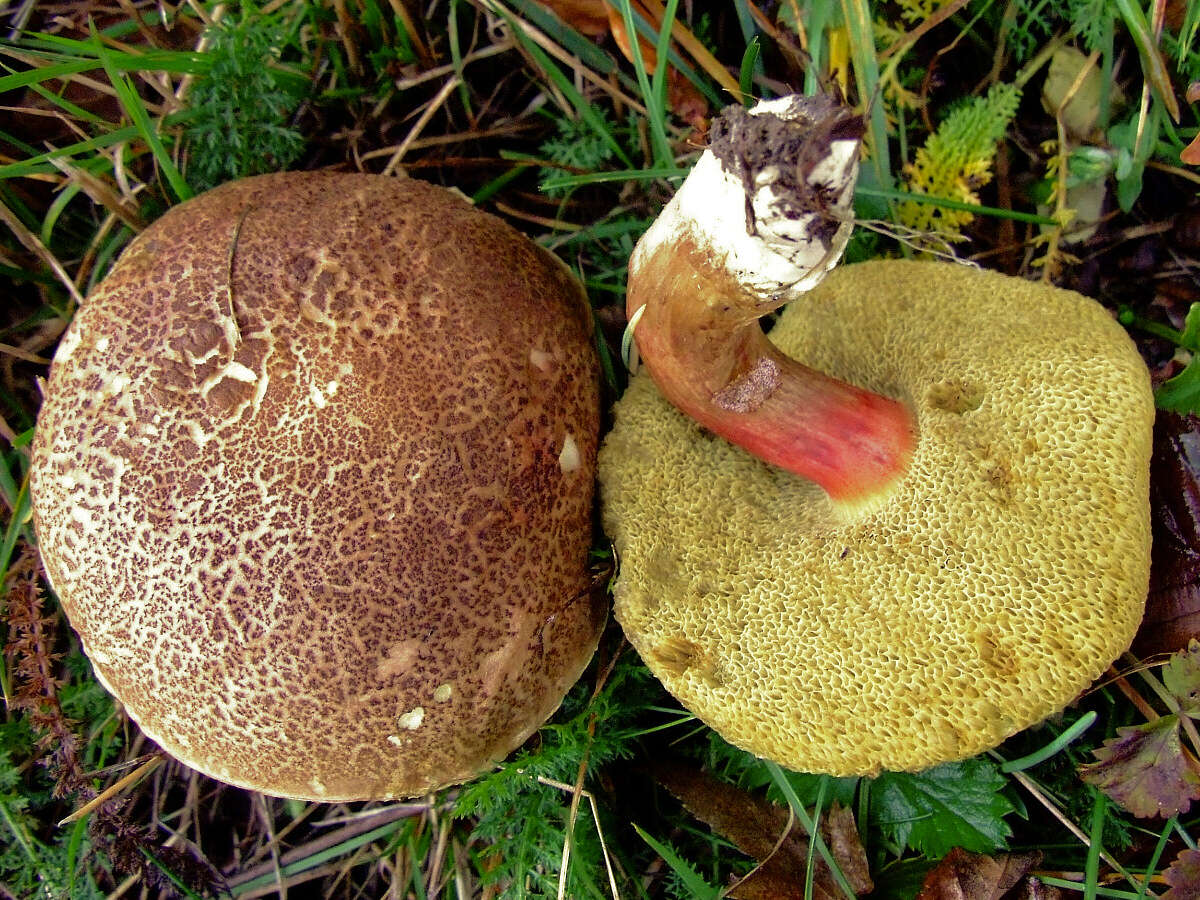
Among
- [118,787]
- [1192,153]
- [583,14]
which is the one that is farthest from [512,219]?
[118,787]

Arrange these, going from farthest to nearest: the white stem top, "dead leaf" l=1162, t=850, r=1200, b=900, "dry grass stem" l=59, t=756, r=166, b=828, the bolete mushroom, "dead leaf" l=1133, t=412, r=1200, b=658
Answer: "dry grass stem" l=59, t=756, r=166, b=828
"dead leaf" l=1133, t=412, r=1200, b=658
"dead leaf" l=1162, t=850, r=1200, b=900
the bolete mushroom
the white stem top

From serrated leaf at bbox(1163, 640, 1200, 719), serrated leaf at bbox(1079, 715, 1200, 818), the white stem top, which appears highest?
the white stem top

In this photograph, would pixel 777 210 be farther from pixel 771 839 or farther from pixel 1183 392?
pixel 771 839

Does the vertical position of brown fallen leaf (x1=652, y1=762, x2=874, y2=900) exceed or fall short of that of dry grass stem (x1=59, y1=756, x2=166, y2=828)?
it falls short

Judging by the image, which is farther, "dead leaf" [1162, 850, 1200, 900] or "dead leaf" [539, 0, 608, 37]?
"dead leaf" [539, 0, 608, 37]

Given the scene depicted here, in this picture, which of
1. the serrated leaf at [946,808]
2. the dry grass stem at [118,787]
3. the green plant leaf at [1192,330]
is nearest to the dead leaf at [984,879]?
the serrated leaf at [946,808]

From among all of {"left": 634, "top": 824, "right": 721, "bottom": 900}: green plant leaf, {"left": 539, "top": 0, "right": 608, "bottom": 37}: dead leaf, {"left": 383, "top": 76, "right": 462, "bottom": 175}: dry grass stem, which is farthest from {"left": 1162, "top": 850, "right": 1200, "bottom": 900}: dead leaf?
{"left": 383, "top": 76, "right": 462, "bottom": 175}: dry grass stem

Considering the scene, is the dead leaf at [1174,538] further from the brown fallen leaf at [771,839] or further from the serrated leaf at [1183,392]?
the brown fallen leaf at [771,839]

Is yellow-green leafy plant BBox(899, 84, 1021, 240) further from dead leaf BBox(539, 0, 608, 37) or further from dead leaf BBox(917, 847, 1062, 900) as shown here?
dead leaf BBox(917, 847, 1062, 900)
